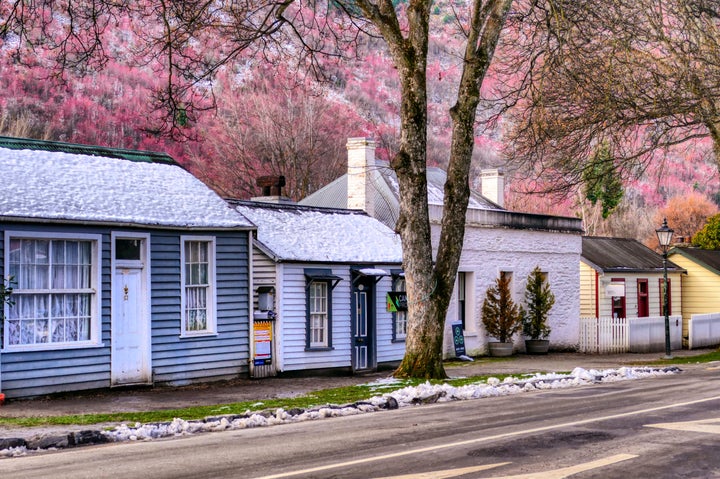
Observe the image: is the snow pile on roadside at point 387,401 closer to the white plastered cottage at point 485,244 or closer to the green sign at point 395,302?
the green sign at point 395,302

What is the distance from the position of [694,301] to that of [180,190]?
28602 mm

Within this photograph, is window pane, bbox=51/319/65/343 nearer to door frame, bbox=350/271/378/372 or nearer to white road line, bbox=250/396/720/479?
door frame, bbox=350/271/378/372

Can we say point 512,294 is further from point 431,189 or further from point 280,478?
point 280,478

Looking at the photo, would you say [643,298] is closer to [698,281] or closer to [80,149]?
[698,281]

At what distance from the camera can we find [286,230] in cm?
2467

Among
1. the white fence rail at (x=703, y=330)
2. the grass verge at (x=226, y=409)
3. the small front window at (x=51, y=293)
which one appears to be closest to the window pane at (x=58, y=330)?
the small front window at (x=51, y=293)

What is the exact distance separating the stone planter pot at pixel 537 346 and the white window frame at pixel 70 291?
16999mm

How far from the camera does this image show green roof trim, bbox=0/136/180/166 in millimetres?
19906

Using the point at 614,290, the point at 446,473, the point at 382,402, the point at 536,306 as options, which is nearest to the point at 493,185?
the point at 614,290

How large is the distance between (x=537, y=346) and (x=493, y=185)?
25.7ft

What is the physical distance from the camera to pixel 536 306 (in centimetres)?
3225

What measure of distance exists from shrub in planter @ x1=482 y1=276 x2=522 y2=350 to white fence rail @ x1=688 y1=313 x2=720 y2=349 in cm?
999

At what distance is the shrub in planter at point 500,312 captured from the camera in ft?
100

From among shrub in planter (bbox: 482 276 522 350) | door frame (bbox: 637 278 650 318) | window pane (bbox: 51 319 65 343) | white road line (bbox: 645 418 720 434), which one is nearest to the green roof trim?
window pane (bbox: 51 319 65 343)
